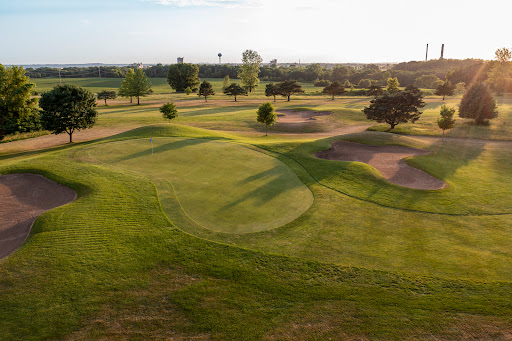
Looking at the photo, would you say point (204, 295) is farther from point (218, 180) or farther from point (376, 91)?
point (376, 91)

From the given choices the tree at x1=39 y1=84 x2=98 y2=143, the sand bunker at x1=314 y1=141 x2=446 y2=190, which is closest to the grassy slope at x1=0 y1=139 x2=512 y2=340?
the sand bunker at x1=314 y1=141 x2=446 y2=190

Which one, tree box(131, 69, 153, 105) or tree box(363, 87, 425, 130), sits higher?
tree box(131, 69, 153, 105)

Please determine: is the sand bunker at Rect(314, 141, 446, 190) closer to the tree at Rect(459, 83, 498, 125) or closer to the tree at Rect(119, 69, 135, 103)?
the tree at Rect(459, 83, 498, 125)

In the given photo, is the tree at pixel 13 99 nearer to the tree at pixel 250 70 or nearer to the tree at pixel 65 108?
the tree at pixel 65 108

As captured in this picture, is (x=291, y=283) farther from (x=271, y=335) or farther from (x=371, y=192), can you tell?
(x=371, y=192)

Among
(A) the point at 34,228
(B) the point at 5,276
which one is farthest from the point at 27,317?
(A) the point at 34,228

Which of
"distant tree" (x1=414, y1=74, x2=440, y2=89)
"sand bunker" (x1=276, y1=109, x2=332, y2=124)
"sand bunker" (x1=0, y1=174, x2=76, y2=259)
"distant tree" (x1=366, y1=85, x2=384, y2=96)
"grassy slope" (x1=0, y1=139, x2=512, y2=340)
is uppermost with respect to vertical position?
"distant tree" (x1=414, y1=74, x2=440, y2=89)

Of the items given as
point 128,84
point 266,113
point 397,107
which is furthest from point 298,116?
point 128,84
